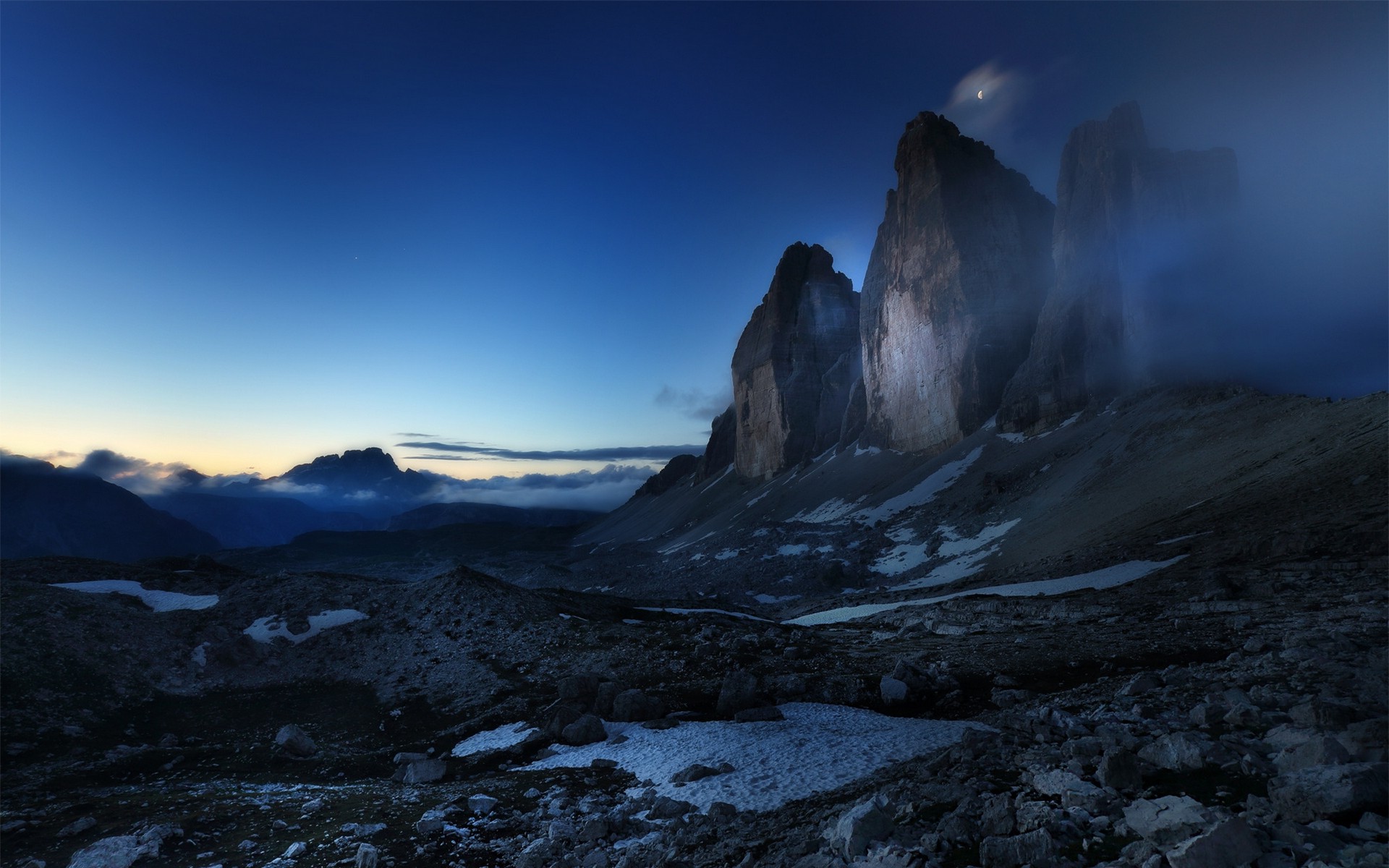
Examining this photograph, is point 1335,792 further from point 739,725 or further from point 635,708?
point 635,708

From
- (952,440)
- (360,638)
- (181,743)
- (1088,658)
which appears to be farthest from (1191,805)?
(952,440)

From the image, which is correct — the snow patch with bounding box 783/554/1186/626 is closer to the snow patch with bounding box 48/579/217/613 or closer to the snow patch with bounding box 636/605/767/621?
the snow patch with bounding box 636/605/767/621

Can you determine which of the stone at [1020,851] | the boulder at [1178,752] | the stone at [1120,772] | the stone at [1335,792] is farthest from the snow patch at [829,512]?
the stone at [1020,851]

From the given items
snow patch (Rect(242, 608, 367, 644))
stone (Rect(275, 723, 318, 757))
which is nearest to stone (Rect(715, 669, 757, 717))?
stone (Rect(275, 723, 318, 757))

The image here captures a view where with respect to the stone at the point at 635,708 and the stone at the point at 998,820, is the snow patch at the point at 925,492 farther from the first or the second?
the stone at the point at 998,820

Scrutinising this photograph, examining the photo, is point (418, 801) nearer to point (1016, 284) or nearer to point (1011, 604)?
point (1011, 604)

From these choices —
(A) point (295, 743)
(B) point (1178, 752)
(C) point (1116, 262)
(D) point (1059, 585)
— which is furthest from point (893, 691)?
(C) point (1116, 262)

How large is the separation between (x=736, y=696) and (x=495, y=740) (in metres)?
9.07

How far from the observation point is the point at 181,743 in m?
26.0

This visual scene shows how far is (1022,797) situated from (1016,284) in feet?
479

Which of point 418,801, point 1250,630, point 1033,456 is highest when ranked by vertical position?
point 1033,456

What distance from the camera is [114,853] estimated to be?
46.2 feet

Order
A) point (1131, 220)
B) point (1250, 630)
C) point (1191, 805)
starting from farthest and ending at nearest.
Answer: point (1131, 220) → point (1250, 630) → point (1191, 805)

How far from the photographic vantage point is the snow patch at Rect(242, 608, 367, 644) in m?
37.9
